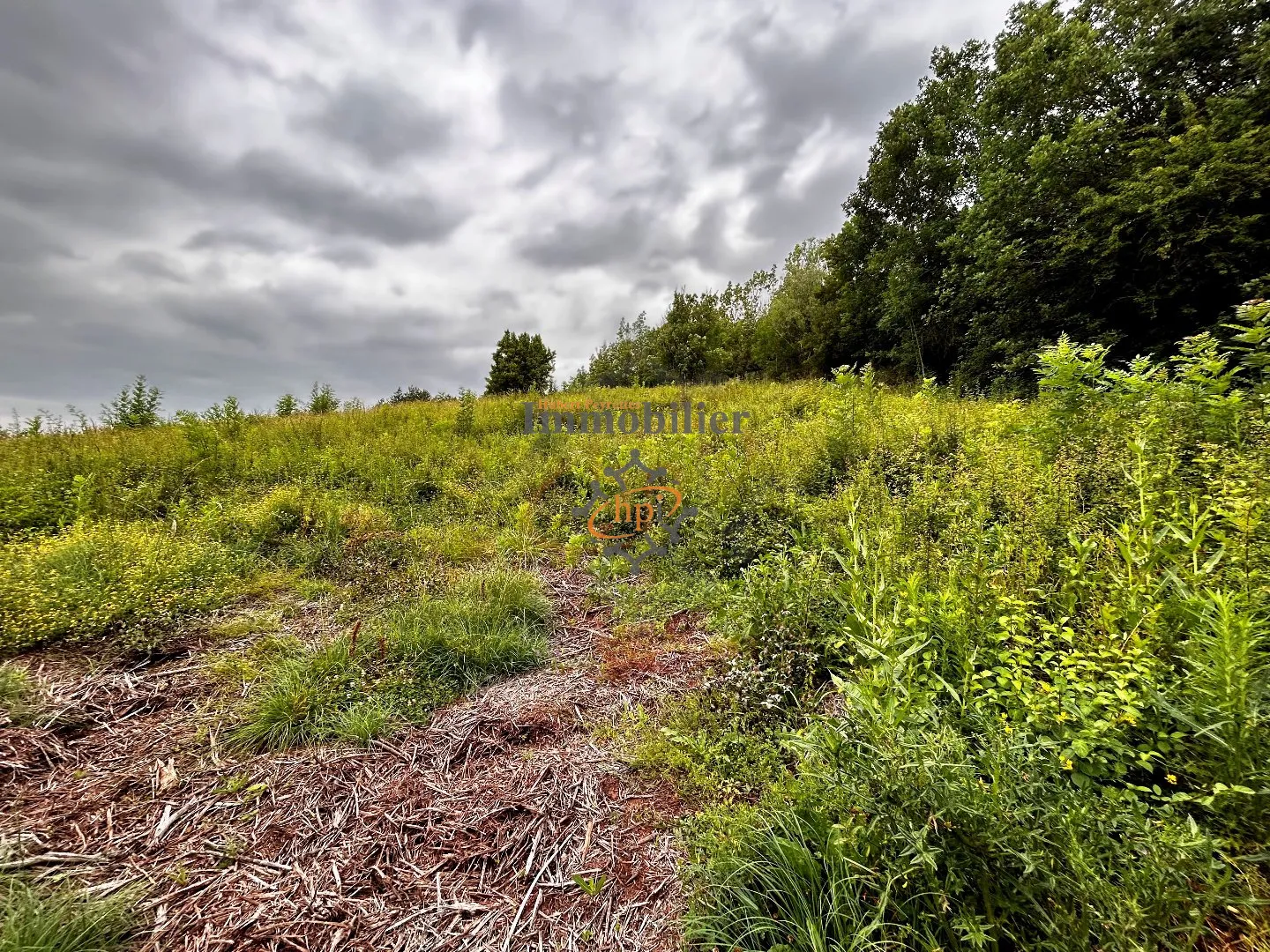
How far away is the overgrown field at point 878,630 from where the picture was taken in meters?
1.22

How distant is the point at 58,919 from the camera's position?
1404 mm

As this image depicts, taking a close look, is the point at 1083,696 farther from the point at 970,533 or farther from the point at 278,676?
the point at 278,676

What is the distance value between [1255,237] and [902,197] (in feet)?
34.2

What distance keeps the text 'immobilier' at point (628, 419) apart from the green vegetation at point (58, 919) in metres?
6.42

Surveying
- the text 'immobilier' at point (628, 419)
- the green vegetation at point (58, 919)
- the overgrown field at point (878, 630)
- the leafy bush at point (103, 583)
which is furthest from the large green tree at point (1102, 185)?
the leafy bush at point (103, 583)

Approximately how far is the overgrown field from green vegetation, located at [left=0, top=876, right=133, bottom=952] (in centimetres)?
9

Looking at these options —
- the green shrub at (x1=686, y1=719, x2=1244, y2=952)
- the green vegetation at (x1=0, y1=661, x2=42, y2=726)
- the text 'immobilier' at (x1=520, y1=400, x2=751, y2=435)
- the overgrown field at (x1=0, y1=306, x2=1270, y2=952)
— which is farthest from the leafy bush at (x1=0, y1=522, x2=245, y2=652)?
the text 'immobilier' at (x1=520, y1=400, x2=751, y2=435)

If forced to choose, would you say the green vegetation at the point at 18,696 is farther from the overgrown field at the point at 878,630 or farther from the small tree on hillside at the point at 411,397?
the small tree on hillside at the point at 411,397

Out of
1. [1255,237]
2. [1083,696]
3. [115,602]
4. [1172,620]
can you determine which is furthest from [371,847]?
[1255,237]

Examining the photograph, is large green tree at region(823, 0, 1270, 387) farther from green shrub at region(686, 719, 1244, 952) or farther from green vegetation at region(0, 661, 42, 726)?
green vegetation at region(0, 661, 42, 726)

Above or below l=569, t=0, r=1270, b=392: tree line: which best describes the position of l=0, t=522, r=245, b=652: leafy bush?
below

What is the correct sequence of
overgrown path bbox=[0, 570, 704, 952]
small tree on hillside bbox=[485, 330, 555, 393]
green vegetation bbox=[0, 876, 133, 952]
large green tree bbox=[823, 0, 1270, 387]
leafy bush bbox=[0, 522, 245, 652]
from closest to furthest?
green vegetation bbox=[0, 876, 133, 952] < overgrown path bbox=[0, 570, 704, 952] < leafy bush bbox=[0, 522, 245, 652] < large green tree bbox=[823, 0, 1270, 387] < small tree on hillside bbox=[485, 330, 555, 393]

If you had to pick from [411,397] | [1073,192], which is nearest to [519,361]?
[411,397]

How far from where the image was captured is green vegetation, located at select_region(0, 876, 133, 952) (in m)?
1.35
